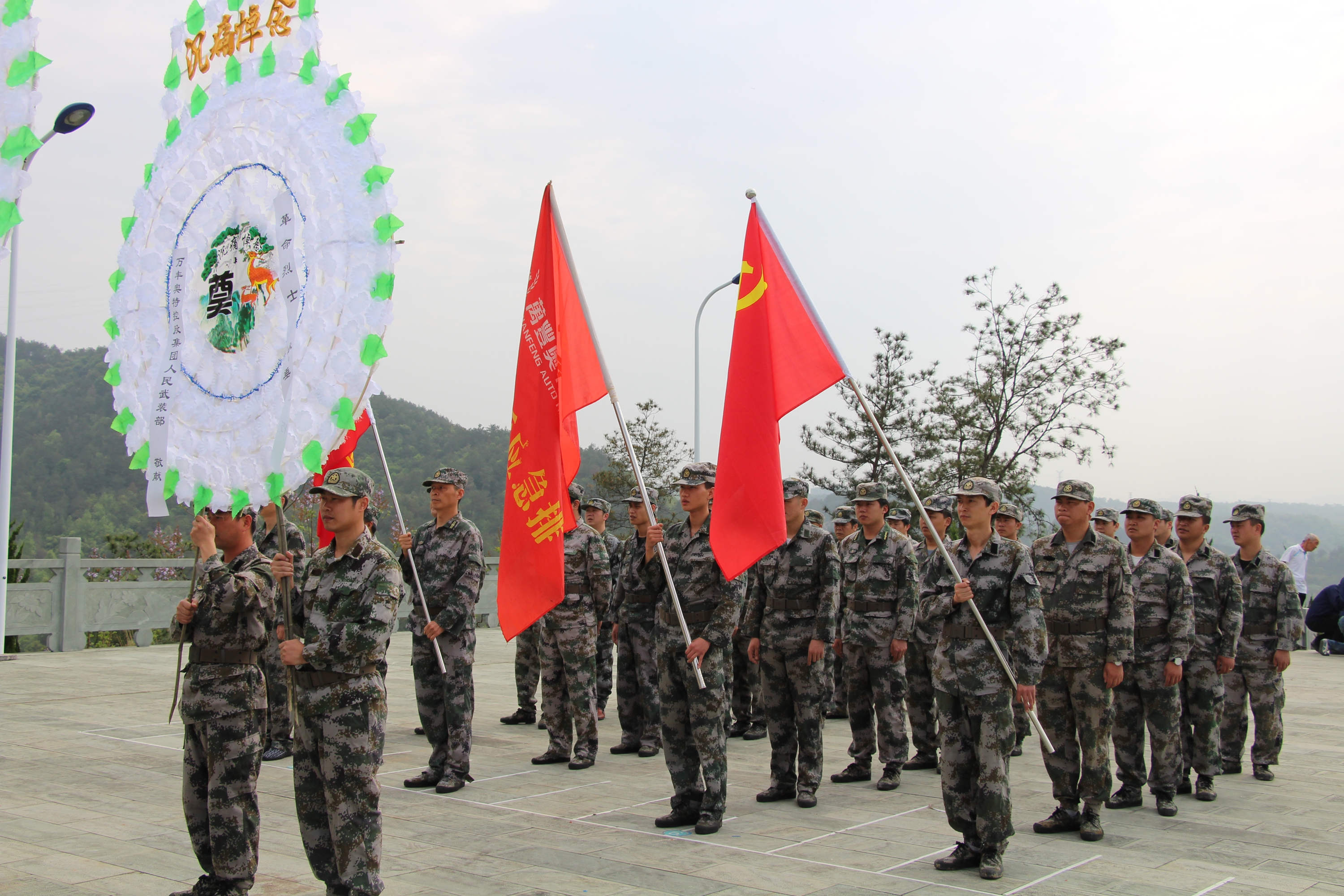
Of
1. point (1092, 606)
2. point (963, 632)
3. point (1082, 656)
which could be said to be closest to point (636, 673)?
Answer: point (1082, 656)

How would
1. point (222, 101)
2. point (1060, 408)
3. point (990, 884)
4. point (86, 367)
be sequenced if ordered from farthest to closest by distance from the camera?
point (86, 367), point (1060, 408), point (990, 884), point (222, 101)

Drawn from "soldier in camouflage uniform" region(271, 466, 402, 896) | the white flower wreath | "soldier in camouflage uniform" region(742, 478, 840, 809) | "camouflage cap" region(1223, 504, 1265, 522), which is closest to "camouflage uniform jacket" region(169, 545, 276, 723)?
"soldier in camouflage uniform" region(271, 466, 402, 896)

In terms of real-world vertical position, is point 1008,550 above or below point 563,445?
below

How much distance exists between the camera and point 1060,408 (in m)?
27.9

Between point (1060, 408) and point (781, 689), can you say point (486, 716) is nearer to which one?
point (781, 689)

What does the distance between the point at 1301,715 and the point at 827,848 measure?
890cm

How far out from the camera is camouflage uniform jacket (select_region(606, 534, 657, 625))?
8055 mm

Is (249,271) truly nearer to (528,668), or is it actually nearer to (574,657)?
(574,657)

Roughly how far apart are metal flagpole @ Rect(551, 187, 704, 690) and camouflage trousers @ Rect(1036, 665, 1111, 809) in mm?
2327

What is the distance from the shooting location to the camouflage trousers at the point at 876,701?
8.18 metres

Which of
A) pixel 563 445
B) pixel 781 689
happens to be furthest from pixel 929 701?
pixel 563 445

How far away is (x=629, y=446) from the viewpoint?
6.61 metres

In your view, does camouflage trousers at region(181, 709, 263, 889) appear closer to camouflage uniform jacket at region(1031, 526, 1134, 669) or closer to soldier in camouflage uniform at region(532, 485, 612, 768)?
soldier in camouflage uniform at region(532, 485, 612, 768)

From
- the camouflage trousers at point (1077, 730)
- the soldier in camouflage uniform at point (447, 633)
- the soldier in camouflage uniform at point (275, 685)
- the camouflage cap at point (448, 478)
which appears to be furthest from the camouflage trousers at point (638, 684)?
the camouflage trousers at point (1077, 730)
